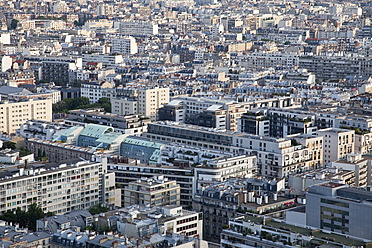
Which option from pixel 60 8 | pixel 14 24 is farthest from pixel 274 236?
pixel 60 8

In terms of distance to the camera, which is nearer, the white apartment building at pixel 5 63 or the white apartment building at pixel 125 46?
the white apartment building at pixel 5 63

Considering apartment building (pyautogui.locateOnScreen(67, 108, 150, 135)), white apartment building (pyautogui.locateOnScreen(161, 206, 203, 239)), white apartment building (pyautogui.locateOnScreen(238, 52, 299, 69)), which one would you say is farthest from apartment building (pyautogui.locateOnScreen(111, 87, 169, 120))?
white apartment building (pyautogui.locateOnScreen(161, 206, 203, 239))

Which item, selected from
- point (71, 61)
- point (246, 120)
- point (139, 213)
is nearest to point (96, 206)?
point (139, 213)

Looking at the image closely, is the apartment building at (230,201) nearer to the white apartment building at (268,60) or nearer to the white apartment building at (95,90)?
the white apartment building at (95,90)

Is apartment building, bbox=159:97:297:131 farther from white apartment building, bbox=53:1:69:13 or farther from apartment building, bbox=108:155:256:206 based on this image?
white apartment building, bbox=53:1:69:13

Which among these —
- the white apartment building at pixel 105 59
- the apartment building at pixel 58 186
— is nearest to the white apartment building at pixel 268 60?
the white apartment building at pixel 105 59

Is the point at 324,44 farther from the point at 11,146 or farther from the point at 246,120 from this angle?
the point at 11,146
